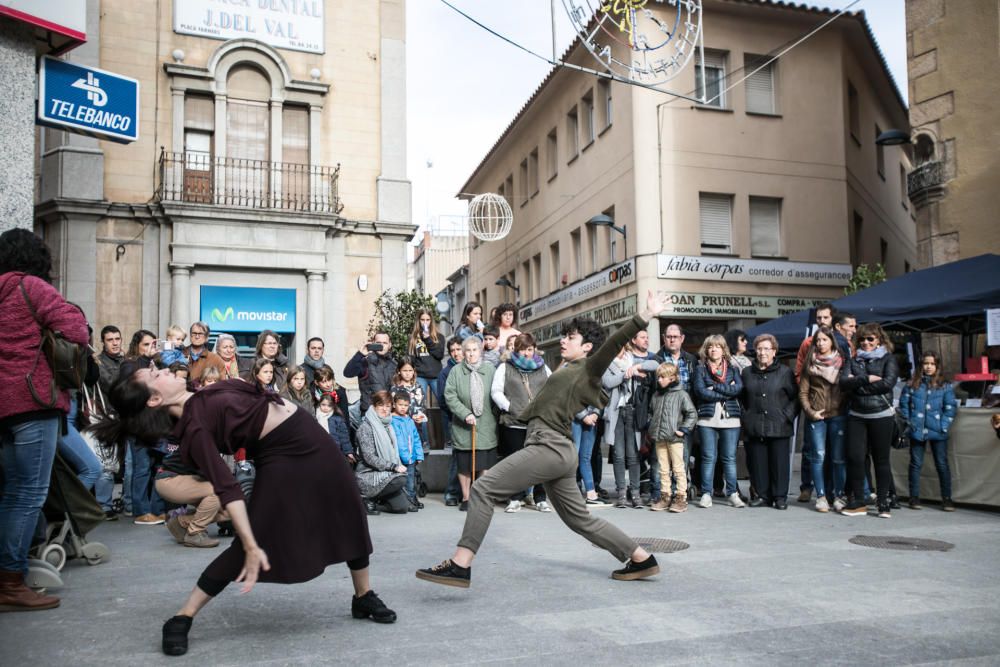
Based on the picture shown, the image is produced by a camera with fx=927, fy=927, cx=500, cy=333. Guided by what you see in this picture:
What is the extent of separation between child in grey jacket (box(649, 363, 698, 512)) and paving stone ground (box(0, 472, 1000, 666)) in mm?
2176

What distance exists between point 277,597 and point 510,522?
3.92m

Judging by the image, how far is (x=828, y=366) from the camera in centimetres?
→ 1026

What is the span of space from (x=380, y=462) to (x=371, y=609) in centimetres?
550

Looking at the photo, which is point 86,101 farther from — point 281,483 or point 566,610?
point 566,610

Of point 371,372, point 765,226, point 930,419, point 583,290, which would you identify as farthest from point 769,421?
point 583,290

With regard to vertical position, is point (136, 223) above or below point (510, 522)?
above

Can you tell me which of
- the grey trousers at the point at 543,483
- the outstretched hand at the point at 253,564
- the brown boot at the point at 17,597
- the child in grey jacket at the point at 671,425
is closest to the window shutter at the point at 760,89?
the child in grey jacket at the point at 671,425

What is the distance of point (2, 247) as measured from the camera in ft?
18.2

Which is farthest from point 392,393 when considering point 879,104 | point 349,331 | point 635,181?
point 879,104

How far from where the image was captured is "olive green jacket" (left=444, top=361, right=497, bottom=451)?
426 inches

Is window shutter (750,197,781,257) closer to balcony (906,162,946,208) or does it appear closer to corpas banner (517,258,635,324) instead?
Answer: corpas banner (517,258,635,324)

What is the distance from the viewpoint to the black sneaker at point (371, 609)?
5090 millimetres

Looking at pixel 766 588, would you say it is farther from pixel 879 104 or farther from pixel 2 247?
pixel 879 104

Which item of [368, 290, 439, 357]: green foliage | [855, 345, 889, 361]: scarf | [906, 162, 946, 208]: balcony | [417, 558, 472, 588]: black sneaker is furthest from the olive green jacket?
[906, 162, 946, 208]: balcony
